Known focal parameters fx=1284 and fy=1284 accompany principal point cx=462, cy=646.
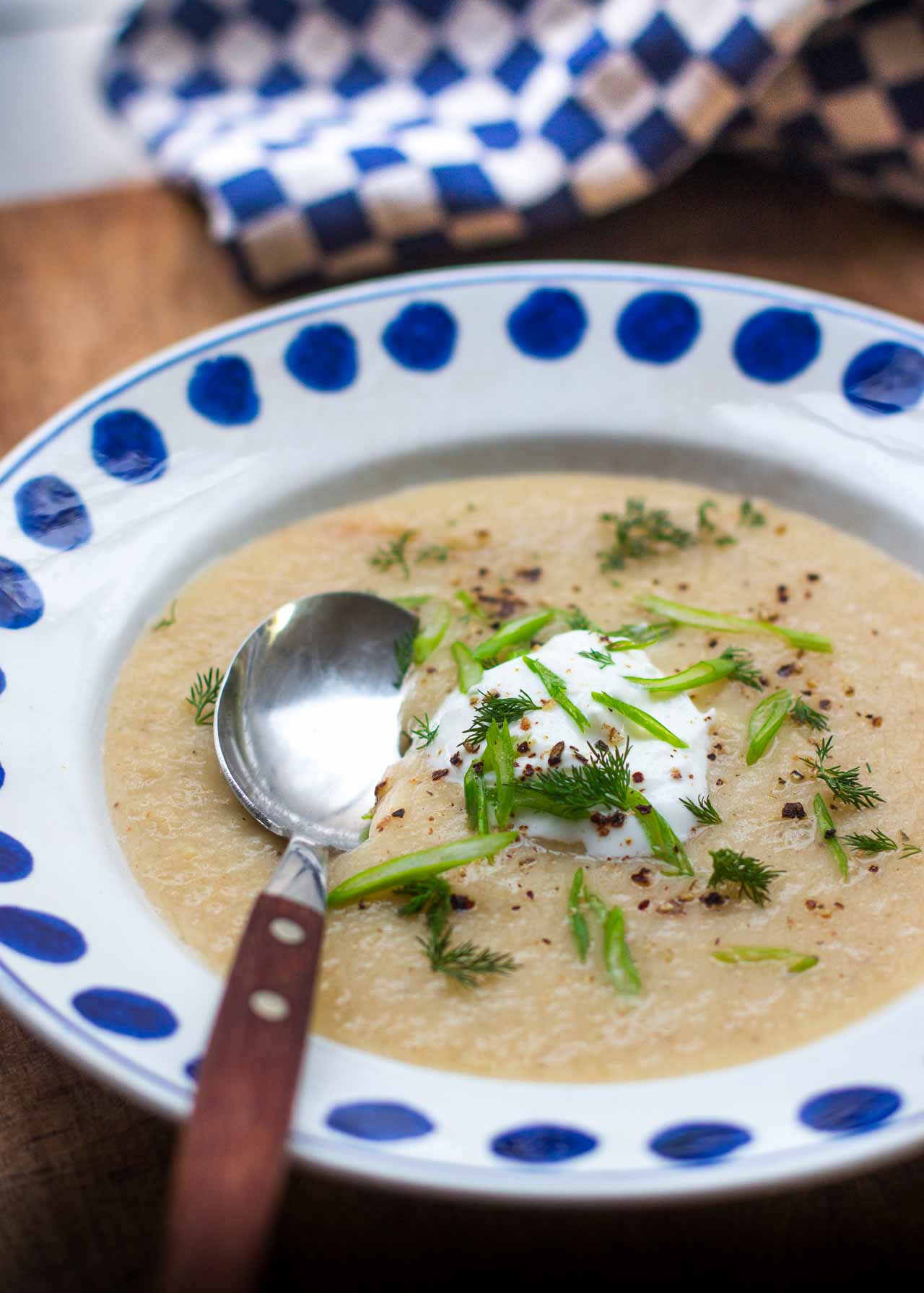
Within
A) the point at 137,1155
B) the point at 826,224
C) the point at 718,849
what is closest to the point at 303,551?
the point at 718,849

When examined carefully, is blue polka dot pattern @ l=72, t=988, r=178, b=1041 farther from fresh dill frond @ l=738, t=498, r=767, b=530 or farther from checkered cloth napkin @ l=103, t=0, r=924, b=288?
checkered cloth napkin @ l=103, t=0, r=924, b=288

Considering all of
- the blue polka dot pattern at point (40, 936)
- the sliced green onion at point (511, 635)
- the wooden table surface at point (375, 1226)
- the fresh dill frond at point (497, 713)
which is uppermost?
the sliced green onion at point (511, 635)

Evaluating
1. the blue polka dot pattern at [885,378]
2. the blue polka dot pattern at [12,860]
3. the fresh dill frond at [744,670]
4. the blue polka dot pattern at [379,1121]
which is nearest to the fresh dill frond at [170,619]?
the blue polka dot pattern at [12,860]

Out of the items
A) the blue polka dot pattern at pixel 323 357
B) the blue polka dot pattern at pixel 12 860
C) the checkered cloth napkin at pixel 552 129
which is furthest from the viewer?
the checkered cloth napkin at pixel 552 129

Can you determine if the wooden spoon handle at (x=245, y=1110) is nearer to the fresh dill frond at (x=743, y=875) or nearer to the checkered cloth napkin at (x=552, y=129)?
the fresh dill frond at (x=743, y=875)

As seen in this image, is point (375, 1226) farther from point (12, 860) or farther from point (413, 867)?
point (12, 860)

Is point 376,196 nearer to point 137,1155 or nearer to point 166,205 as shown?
point 166,205

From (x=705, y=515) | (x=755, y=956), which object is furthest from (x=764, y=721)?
(x=705, y=515)
